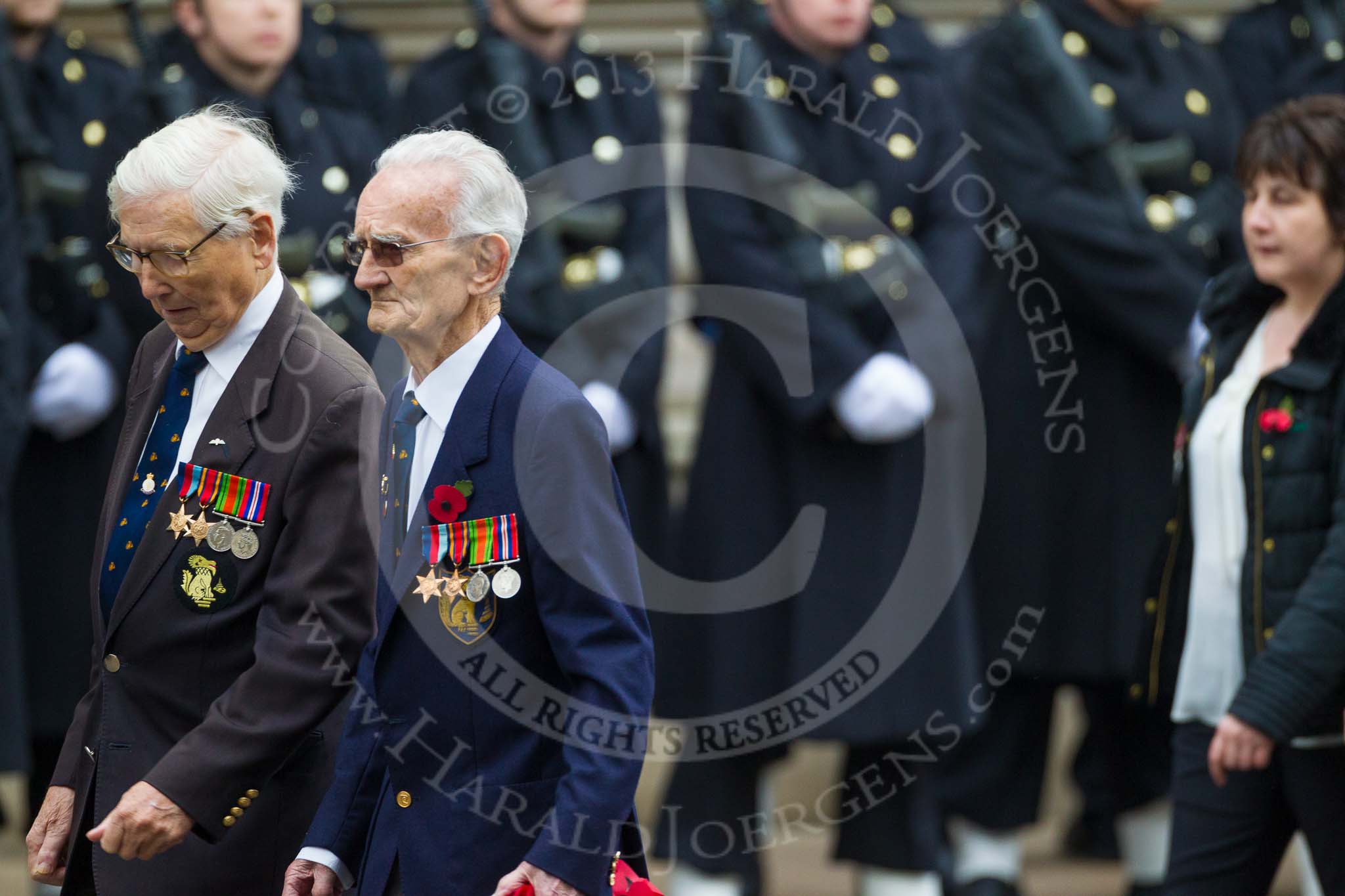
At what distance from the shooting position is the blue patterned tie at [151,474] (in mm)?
2930

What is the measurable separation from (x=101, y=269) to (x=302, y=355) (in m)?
2.17

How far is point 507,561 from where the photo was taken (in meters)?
2.66

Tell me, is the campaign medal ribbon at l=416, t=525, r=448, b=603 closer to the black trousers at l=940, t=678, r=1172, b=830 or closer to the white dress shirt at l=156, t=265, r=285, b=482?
the white dress shirt at l=156, t=265, r=285, b=482

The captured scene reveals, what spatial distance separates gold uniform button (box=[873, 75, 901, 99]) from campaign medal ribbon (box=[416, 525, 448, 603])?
7.80 feet

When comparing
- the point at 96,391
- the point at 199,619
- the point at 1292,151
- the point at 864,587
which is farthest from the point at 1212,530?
the point at 96,391

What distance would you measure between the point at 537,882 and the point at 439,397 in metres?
0.68

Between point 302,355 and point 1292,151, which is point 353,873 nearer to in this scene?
point 302,355

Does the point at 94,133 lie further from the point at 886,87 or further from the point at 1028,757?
the point at 1028,757

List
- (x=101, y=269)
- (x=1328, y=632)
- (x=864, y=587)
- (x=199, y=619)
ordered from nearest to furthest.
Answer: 1. (x=199, y=619)
2. (x=1328, y=632)
3. (x=864, y=587)
4. (x=101, y=269)

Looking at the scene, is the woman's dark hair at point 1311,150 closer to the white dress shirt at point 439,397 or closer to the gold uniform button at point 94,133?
the white dress shirt at point 439,397

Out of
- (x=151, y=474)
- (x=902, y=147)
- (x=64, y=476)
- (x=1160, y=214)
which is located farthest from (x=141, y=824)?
(x=1160, y=214)

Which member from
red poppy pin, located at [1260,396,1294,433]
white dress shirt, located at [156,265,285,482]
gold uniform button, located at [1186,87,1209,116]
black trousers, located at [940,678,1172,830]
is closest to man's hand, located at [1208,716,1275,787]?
A: red poppy pin, located at [1260,396,1294,433]

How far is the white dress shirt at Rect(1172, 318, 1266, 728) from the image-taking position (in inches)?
144

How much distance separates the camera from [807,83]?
15.4 feet
